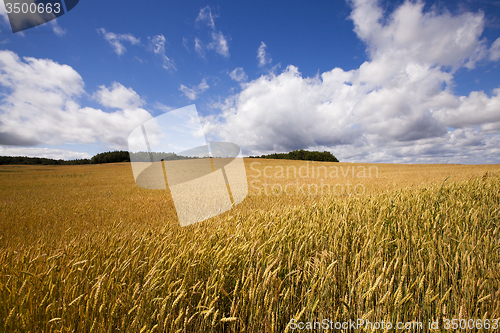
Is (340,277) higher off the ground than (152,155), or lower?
lower

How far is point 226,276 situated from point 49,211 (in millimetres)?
6898

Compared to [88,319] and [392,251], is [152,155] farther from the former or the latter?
[392,251]

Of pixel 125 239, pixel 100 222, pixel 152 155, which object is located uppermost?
pixel 152 155

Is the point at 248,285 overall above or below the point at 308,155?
below

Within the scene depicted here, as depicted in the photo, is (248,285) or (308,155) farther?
(308,155)

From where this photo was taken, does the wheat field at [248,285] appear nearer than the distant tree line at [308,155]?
Yes

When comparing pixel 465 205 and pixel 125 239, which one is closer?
pixel 125 239

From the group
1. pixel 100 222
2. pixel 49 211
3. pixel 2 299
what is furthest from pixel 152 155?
pixel 2 299

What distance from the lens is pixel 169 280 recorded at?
5.97 ft

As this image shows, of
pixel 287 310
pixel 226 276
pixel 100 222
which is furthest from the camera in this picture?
pixel 100 222

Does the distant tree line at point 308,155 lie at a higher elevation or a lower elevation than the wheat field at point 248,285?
higher

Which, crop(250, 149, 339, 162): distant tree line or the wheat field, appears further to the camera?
crop(250, 149, 339, 162): distant tree line

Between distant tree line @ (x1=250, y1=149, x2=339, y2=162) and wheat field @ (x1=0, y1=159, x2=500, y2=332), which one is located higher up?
distant tree line @ (x1=250, y1=149, x2=339, y2=162)

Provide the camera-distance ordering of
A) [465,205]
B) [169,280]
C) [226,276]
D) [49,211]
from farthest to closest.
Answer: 1. [49,211]
2. [465,205]
3. [226,276]
4. [169,280]
